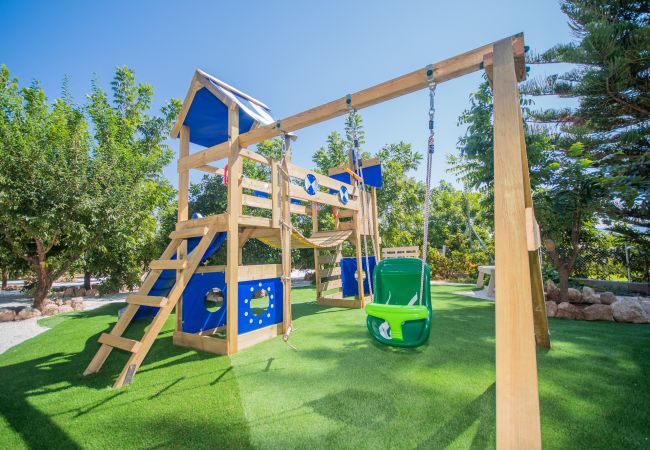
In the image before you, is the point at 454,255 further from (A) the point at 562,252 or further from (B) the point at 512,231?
(B) the point at 512,231

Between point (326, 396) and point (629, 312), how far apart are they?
573 centimetres

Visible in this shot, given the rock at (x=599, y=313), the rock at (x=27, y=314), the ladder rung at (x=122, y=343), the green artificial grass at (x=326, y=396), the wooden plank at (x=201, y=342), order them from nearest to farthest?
the green artificial grass at (x=326, y=396) → the ladder rung at (x=122, y=343) → the wooden plank at (x=201, y=342) → the rock at (x=599, y=313) → the rock at (x=27, y=314)

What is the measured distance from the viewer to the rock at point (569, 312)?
550 cm

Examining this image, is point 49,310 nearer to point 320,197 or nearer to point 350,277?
point 320,197

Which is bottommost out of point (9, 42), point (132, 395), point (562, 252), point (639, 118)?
point (132, 395)

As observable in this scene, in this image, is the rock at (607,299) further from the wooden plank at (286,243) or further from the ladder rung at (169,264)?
the ladder rung at (169,264)

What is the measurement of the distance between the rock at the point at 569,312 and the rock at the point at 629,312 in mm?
485

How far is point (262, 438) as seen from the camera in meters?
2.20

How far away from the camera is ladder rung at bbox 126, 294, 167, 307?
3.64 m

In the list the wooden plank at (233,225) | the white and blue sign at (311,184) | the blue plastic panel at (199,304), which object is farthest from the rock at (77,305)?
the white and blue sign at (311,184)

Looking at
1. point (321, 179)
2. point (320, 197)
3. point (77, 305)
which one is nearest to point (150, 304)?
point (320, 197)

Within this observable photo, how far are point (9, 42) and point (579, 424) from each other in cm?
1773

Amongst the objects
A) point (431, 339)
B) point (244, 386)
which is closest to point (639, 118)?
point (431, 339)

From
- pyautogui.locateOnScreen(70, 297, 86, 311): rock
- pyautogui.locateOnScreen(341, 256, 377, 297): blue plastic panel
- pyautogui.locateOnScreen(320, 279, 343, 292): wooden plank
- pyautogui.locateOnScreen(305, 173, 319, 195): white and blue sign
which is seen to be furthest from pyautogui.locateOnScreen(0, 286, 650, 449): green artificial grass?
pyautogui.locateOnScreen(70, 297, 86, 311): rock
